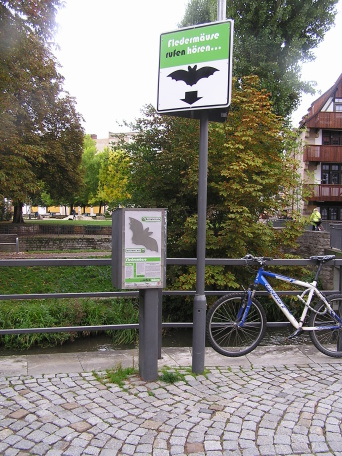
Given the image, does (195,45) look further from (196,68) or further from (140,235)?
(140,235)

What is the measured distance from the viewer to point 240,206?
38.5ft

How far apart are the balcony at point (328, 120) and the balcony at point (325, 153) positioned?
170 cm

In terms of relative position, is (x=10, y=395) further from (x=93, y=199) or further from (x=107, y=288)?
(x=93, y=199)

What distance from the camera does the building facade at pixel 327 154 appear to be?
1421 inches

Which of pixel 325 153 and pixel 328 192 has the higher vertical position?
pixel 325 153

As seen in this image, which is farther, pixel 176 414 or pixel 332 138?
pixel 332 138

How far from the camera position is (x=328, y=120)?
37.0 metres

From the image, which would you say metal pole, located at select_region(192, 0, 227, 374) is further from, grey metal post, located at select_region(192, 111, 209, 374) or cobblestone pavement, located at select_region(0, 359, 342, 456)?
cobblestone pavement, located at select_region(0, 359, 342, 456)

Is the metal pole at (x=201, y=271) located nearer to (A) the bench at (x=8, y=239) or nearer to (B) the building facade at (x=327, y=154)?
(A) the bench at (x=8, y=239)

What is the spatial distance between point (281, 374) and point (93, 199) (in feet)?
192

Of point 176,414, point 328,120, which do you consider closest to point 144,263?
point 176,414

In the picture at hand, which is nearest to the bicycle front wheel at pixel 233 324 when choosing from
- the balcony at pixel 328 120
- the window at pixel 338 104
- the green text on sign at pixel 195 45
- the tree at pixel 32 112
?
the green text on sign at pixel 195 45

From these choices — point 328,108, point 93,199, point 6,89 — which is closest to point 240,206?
point 6,89

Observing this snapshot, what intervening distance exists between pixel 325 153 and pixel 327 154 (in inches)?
6.9
